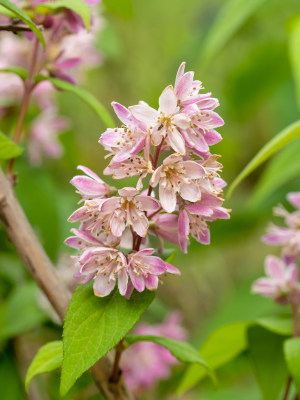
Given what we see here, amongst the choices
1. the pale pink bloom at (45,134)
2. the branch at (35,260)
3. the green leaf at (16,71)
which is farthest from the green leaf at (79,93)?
the pale pink bloom at (45,134)

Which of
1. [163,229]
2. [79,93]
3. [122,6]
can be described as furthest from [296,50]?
[163,229]

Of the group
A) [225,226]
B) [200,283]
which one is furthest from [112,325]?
[200,283]

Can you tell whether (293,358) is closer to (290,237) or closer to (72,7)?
(290,237)

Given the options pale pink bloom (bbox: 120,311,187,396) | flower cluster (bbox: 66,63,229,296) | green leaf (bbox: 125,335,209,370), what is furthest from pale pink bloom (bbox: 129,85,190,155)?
pale pink bloom (bbox: 120,311,187,396)

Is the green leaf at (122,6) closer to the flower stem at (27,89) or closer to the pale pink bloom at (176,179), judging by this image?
the flower stem at (27,89)

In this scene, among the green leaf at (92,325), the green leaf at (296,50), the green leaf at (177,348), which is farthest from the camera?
the green leaf at (296,50)

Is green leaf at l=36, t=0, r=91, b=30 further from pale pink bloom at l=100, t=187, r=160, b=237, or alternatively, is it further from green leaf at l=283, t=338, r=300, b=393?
green leaf at l=283, t=338, r=300, b=393
